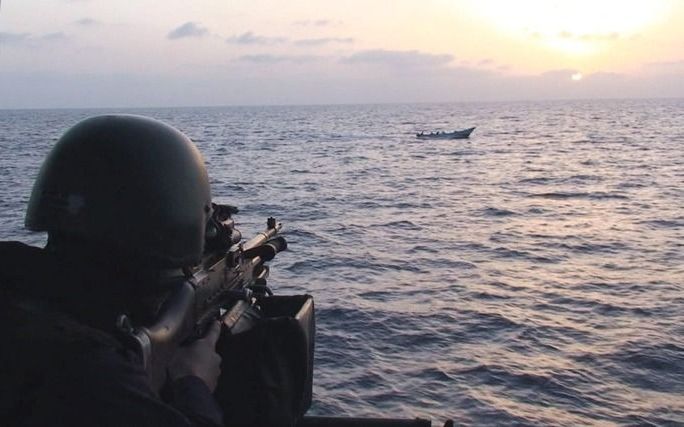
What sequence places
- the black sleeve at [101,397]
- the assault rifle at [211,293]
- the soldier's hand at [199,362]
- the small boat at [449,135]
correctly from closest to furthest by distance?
the black sleeve at [101,397]
the assault rifle at [211,293]
the soldier's hand at [199,362]
the small boat at [449,135]

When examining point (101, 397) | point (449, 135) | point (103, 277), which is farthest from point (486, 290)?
point (449, 135)

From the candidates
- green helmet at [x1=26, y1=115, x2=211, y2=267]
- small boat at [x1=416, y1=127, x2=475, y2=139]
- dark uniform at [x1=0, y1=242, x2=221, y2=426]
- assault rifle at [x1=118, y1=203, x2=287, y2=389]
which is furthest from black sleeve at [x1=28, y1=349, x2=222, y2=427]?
small boat at [x1=416, y1=127, x2=475, y2=139]

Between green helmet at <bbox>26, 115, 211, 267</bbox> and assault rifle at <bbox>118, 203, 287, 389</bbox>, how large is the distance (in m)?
0.21

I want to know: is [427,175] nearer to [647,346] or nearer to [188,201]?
[647,346]

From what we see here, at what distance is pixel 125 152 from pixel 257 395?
3.24 ft

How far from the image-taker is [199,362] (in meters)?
2.46

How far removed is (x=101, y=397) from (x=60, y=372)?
115mm

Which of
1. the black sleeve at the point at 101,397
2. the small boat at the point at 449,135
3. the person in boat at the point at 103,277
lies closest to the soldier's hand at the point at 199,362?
the person in boat at the point at 103,277

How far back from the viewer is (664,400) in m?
10.3

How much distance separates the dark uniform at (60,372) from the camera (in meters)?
1.61

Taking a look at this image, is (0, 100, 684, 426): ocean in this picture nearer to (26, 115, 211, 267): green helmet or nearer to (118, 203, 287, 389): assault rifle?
(118, 203, 287, 389): assault rifle

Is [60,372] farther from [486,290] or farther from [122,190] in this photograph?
[486,290]

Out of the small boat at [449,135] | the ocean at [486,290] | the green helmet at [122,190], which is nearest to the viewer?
the green helmet at [122,190]

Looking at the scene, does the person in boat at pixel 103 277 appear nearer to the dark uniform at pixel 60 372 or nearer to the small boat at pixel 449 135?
the dark uniform at pixel 60 372
